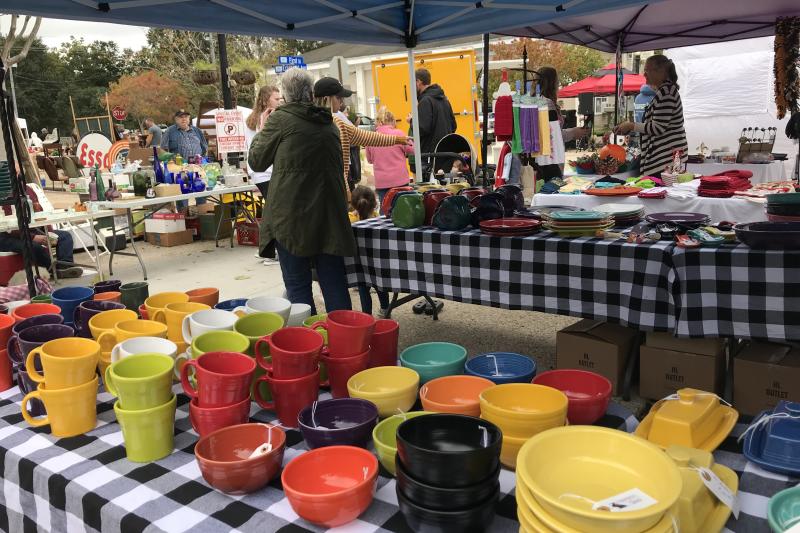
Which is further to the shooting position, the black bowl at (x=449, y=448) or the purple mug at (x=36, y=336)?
the purple mug at (x=36, y=336)

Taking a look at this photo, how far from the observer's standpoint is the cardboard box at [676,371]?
2.75 metres

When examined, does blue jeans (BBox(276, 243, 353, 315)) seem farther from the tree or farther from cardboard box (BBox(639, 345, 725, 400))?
the tree

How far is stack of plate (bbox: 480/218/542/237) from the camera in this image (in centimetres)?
279

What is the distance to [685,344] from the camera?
9.24 ft

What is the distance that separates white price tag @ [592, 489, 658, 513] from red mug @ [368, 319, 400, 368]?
2.38ft

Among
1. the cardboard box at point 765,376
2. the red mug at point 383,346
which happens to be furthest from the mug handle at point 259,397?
the cardboard box at point 765,376

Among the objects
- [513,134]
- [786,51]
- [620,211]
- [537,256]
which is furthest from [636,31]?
[537,256]

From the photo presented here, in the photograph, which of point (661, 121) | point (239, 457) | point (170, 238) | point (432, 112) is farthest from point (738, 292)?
point (170, 238)

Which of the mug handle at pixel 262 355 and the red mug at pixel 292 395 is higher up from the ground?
the mug handle at pixel 262 355

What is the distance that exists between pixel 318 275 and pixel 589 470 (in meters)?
2.49

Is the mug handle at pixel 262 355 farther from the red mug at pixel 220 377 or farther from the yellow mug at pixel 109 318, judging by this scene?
the yellow mug at pixel 109 318

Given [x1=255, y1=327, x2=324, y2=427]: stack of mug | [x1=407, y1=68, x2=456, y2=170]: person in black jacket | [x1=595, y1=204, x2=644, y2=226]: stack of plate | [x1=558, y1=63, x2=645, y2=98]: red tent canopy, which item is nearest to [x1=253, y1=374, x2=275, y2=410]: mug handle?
[x1=255, y1=327, x2=324, y2=427]: stack of mug

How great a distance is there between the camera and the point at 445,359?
1460 millimetres

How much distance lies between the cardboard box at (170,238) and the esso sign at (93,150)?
1526mm
